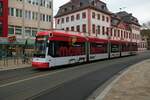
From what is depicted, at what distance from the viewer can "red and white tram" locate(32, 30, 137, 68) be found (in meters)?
21.4

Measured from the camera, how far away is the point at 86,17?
2288 inches

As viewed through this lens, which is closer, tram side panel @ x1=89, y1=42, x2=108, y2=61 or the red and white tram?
the red and white tram

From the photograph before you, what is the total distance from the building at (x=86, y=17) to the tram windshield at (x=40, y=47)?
3403cm

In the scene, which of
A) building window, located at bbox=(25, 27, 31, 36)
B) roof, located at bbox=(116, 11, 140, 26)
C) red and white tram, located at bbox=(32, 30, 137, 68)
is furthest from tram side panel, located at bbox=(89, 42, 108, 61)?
roof, located at bbox=(116, 11, 140, 26)

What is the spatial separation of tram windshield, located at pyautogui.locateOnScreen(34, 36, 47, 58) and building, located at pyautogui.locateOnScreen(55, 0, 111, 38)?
112ft

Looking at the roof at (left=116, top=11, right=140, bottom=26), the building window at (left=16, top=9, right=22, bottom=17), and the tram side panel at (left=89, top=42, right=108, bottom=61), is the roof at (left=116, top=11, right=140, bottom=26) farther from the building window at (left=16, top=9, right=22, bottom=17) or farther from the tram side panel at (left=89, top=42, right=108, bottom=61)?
the tram side panel at (left=89, top=42, right=108, bottom=61)

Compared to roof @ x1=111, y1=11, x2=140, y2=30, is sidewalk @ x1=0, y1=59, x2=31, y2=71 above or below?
below

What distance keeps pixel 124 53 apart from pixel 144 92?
3451cm

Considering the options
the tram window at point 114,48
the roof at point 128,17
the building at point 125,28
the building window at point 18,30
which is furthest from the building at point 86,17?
the roof at point 128,17

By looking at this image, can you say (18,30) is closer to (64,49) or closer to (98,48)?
(98,48)

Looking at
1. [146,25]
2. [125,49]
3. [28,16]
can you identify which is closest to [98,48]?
[125,49]

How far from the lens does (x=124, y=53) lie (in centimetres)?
4444

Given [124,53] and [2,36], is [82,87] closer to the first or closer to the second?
[2,36]

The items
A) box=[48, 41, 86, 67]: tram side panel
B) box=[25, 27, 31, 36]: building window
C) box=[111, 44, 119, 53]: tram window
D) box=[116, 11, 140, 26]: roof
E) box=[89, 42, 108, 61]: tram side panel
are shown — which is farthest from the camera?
box=[116, 11, 140, 26]: roof
